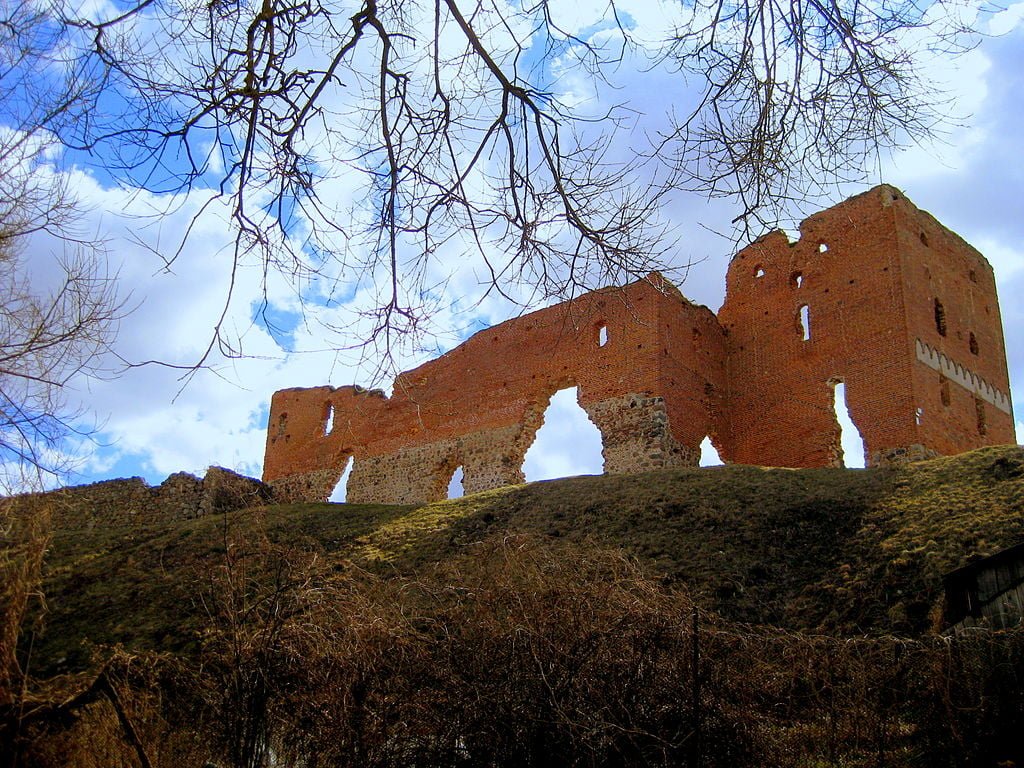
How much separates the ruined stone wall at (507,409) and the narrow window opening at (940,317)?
15.0ft

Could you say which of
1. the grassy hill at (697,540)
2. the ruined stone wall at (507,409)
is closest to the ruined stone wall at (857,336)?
the ruined stone wall at (507,409)

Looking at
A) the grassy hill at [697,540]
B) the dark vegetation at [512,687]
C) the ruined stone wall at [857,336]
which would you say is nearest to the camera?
the dark vegetation at [512,687]

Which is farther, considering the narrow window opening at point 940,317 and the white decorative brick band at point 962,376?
the narrow window opening at point 940,317

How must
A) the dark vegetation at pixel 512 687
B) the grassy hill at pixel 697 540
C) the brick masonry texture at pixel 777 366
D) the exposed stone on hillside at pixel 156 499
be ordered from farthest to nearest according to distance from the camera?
the exposed stone on hillside at pixel 156 499 → the brick masonry texture at pixel 777 366 → the grassy hill at pixel 697 540 → the dark vegetation at pixel 512 687

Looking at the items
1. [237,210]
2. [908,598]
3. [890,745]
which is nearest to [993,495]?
[908,598]

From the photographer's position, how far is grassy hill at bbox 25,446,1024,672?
10211 mm

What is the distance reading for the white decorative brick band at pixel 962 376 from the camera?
18.1m

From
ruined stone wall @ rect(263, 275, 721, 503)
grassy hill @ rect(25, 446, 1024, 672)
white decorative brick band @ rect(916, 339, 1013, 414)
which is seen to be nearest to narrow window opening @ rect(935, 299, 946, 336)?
white decorative brick band @ rect(916, 339, 1013, 414)

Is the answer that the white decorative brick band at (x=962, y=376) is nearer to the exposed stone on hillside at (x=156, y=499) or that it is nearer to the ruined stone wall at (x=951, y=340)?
the ruined stone wall at (x=951, y=340)

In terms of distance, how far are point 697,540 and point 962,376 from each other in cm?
967

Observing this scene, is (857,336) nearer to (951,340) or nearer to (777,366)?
(777,366)

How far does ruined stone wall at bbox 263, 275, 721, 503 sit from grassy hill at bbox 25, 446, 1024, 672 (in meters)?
3.02

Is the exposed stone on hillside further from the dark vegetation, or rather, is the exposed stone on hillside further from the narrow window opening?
the narrow window opening

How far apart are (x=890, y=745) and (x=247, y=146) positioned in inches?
209
